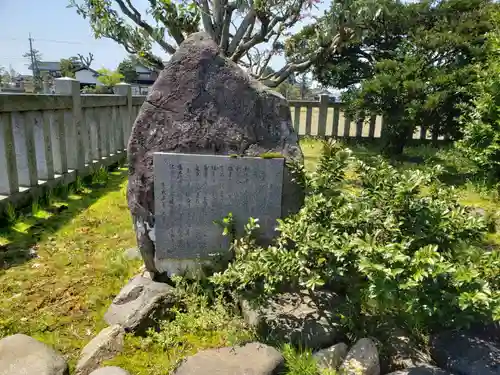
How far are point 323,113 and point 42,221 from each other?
7817 millimetres

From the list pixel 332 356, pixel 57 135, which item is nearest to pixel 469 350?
pixel 332 356

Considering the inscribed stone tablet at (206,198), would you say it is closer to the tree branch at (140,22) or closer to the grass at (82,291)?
the grass at (82,291)

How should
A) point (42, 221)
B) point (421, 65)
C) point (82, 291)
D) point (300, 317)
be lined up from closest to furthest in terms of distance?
point (300, 317) < point (82, 291) < point (42, 221) < point (421, 65)

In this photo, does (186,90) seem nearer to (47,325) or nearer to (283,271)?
(283,271)

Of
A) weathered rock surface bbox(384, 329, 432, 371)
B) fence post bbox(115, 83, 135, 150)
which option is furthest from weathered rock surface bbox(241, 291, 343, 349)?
fence post bbox(115, 83, 135, 150)

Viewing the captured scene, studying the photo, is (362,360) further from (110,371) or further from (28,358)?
(28,358)

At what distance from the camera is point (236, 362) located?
214 centimetres

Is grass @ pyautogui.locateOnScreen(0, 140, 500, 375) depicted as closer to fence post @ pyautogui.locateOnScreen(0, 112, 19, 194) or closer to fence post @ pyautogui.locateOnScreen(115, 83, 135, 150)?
fence post @ pyautogui.locateOnScreen(0, 112, 19, 194)

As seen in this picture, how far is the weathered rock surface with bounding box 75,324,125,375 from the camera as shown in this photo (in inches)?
88.9

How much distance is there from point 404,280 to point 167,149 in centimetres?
191

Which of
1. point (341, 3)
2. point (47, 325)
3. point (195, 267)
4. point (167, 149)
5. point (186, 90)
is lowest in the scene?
point (47, 325)

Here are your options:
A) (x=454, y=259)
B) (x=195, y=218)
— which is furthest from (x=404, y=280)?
(x=195, y=218)

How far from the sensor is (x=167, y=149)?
2.91m

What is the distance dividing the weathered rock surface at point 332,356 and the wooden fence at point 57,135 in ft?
12.7
